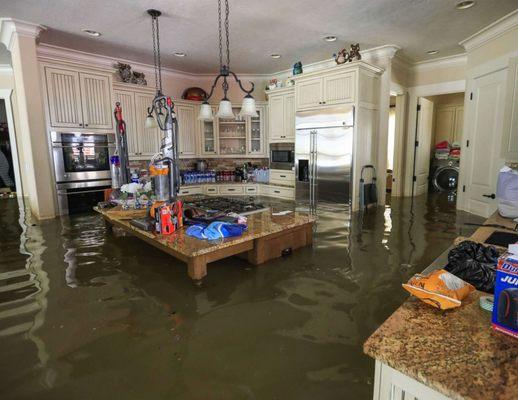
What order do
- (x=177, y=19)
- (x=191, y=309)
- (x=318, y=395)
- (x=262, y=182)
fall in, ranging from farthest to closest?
(x=262, y=182) < (x=177, y=19) < (x=191, y=309) < (x=318, y=395)

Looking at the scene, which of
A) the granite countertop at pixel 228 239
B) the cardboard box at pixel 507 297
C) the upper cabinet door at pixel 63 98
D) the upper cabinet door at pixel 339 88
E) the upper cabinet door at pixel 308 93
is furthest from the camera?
the upper cabinet door at pixel 308 93

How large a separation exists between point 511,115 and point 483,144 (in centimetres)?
75

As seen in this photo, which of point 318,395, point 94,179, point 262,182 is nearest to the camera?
point 318,395

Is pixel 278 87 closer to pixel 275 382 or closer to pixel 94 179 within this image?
pixel 94 179

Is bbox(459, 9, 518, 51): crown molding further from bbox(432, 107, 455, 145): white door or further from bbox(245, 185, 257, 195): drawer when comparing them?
bbox(245, 185, 257, 195): drawer

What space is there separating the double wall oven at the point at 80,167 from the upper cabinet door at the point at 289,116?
3337mm

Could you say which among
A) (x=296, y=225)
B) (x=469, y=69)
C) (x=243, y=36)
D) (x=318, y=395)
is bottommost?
(x=318, y=395)

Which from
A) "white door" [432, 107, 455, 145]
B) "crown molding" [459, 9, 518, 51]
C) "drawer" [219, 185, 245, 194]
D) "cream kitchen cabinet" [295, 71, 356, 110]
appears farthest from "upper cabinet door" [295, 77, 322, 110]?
"white door" [432, 107, 455, 145]

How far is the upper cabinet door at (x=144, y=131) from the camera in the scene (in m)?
6.14

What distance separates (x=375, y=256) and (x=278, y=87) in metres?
4.48

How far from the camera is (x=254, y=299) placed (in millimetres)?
2471

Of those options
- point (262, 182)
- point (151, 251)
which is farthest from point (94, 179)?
point (262, 182)

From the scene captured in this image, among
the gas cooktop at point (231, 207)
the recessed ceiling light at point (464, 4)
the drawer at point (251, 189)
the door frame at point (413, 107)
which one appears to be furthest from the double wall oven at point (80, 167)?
the door frame at point (413, 107)

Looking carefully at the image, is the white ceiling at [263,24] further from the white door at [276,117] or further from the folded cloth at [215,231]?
the folded cloth at [215,231]
